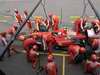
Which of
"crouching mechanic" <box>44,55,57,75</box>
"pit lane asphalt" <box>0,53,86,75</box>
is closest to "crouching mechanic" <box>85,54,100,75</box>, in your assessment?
"pit lane asphalt" <box>0,53,86,75</box>

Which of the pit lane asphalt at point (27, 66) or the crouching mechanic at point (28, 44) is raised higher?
the crouching mechanic at point (28, 44)

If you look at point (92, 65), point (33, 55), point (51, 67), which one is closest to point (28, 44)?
point (33, 55)

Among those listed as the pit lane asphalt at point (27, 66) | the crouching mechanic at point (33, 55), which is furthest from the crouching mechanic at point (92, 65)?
the crouching mechanic at point (33, 55)

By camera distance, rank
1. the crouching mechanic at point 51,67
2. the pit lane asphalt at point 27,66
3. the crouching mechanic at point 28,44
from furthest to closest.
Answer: the crouching mechanic at point 28,44
the pit lane asphalt at point 27,66
the crouching mechanic at point 51,67

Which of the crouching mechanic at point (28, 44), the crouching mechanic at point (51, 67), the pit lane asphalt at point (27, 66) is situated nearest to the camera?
the crouching mechanic at point (51, 67)

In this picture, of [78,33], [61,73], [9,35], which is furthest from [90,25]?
[9,35]

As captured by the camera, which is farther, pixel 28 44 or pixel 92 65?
pixel 28 44

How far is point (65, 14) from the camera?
16.5 feet

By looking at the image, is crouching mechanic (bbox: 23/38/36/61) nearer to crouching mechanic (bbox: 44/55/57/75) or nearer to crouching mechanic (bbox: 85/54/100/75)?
crouching mechanic (bbox: 44/55/57/75)

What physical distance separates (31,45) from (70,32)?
0.54 metres

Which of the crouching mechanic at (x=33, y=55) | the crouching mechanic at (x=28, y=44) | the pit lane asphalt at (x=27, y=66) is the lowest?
the pit lane asphalt at (x=27, y=66)

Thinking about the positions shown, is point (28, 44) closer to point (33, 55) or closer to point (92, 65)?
point (33, 55)

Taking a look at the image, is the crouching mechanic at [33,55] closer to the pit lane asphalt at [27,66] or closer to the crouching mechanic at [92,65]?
the pit lane asphalt at [27,66]

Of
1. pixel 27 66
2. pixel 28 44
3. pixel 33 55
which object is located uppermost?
pixel 28 44
